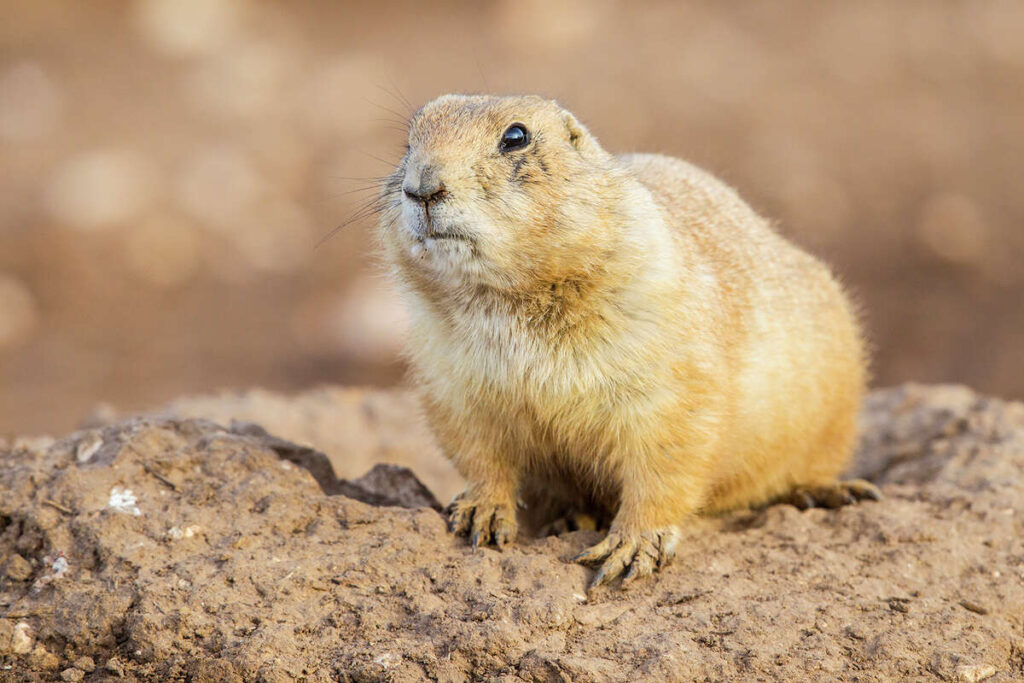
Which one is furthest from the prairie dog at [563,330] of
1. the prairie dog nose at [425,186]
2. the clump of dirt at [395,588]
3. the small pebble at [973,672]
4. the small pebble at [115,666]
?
the small pebble at [115,666]

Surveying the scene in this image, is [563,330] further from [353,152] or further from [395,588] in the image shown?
[353,152]

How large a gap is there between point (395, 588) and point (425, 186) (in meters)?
1.54

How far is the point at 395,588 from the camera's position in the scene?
169 inches

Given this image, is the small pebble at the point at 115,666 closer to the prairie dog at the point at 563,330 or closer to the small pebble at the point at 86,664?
the small pebble at the point at 86,664

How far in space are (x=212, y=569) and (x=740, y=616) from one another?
2.03 meters

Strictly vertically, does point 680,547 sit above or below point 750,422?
below

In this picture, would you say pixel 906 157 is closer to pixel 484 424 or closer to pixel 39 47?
pixel 484 424

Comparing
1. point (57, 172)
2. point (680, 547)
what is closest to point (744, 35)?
point (57, 172)

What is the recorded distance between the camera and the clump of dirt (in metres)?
3.89

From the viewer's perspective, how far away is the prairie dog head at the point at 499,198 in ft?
14.1

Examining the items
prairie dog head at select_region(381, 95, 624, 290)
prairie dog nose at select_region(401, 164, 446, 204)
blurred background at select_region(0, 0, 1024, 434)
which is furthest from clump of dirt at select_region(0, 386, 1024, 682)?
blurred background at select_region(0, 0, 1024, 434)

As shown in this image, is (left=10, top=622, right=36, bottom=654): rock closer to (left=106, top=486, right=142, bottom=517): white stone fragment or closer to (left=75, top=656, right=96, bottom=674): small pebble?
(left=75, top=656, right=96, bottom=674): small pebble

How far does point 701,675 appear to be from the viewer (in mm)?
3787

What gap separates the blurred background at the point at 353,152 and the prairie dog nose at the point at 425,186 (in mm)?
6290
